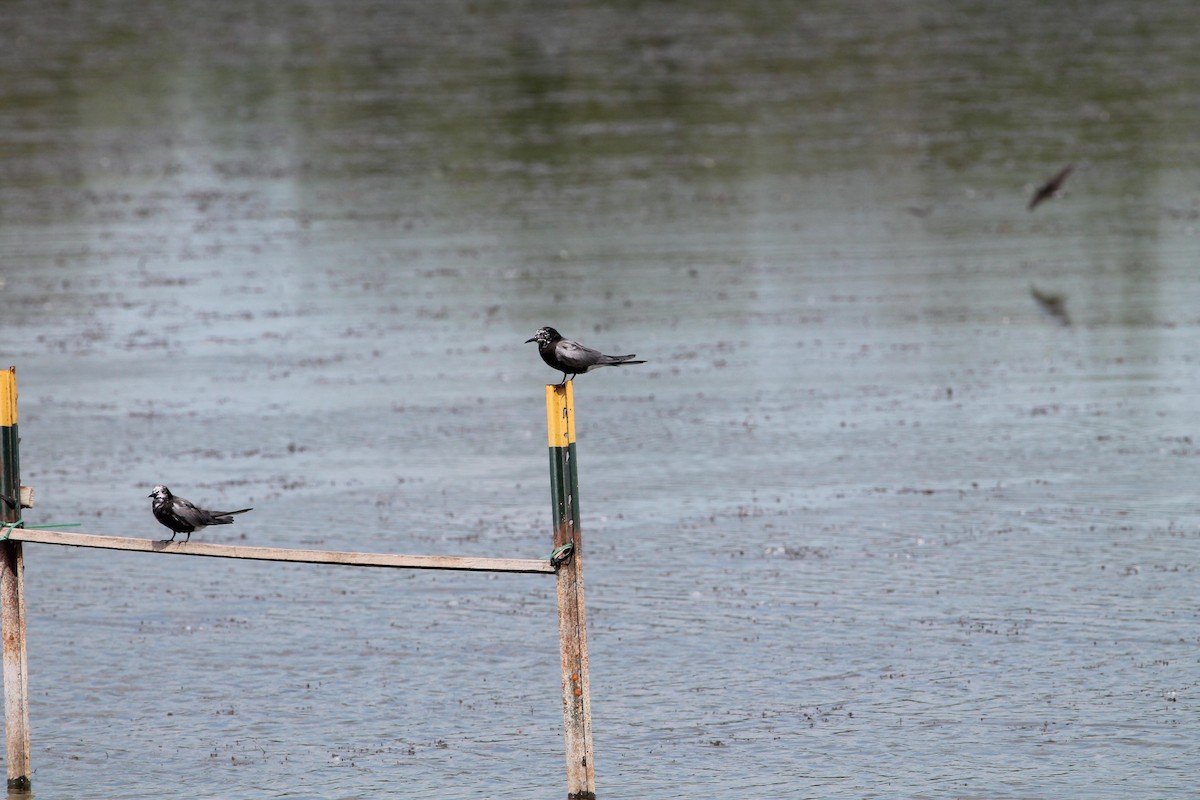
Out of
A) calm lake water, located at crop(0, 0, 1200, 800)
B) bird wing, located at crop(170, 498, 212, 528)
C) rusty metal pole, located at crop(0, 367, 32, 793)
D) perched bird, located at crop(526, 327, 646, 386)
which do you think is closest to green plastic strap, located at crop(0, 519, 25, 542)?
rusty metal pole, located at crop(0, 367, 32, 793)

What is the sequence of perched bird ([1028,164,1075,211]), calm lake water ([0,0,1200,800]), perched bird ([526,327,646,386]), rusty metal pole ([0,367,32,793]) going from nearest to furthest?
1. perched bird ([526,327,646,386])
2. rusty metal pole ([0,367,32,793])
3. calm lake water ([0,0,1200,800])
4. perched bird ([1028,164,1075,211])

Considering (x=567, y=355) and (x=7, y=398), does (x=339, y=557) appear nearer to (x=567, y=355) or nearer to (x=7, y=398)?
(x=567, y=355)

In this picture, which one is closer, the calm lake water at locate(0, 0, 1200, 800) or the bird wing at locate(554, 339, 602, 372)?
the bird wing at locate(554, 339, 602, 372)

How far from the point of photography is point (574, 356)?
476 inches

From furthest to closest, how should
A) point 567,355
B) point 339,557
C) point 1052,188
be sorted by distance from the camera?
point 1052,188, point 567,355, point 339,557

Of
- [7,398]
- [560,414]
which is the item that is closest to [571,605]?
[560,414]

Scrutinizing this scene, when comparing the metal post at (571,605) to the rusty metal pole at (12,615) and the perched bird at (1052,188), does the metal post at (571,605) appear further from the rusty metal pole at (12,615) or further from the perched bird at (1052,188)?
the perched bird at (1052,188)

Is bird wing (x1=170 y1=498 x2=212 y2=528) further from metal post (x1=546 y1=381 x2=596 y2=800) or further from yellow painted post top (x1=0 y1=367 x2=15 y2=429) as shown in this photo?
metal post (x1=546 y1=381 x2=596 y2=800)

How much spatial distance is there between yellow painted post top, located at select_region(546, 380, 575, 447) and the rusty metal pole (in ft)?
11.2

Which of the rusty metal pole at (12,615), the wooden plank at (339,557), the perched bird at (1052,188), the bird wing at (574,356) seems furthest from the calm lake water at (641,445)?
the bird wing at (574,356)

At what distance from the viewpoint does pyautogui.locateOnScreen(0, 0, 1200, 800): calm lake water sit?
502 inches

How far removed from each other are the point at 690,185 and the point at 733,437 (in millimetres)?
17042

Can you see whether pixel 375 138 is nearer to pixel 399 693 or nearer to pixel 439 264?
pixel 439 264

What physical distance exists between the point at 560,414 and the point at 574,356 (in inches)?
28.9
